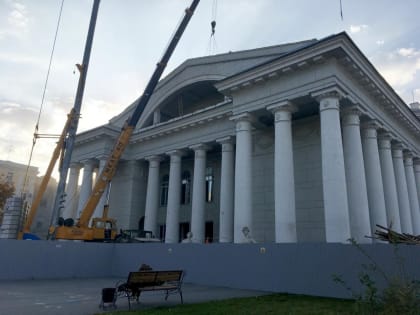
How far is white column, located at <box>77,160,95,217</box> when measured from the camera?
91.4 ft

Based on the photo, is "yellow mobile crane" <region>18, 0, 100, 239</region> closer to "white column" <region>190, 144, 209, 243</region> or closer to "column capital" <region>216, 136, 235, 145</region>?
"white column" <region>190, 144, 209, 243</region>

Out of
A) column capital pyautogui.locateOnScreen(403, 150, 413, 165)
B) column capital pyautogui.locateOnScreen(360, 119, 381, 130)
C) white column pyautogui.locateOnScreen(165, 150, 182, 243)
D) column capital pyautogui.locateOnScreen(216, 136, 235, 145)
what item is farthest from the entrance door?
column capital pyautogui.locateOnScreen(403, 150, 413, 165)

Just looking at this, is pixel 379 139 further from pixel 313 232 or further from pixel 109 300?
→ pixel 109 300

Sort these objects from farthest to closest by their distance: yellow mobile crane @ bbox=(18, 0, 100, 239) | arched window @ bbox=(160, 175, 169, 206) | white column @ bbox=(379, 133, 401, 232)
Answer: arched window @ bbox=(160, 175, 169, 206), yellow mobile crane @ bbox=(18, 0, 100, 239), white column @ bbox=(379, 133, 401, 232)

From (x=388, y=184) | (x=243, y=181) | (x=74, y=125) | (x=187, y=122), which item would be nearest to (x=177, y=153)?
(x=187, y=122)

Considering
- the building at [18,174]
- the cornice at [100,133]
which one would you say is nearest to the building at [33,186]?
the building at [18,174]

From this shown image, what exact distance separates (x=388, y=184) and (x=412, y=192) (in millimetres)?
4952

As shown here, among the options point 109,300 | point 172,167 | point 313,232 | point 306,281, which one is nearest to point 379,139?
point 313,232

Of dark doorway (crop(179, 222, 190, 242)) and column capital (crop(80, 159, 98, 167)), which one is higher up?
column capital (crop(80, 159, 98, 167))

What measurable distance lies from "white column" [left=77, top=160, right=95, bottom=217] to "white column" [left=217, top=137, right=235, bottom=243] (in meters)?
12.8

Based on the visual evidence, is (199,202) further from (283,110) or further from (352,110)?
(352,110)

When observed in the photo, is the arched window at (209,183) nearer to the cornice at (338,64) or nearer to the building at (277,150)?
the building at (277,150)

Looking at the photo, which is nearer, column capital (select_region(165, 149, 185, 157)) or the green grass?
the green grass

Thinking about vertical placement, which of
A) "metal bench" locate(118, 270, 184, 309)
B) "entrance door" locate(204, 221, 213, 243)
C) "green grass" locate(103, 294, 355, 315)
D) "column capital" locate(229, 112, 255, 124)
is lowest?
"green grass" locate(103, 294, 355, 315)
